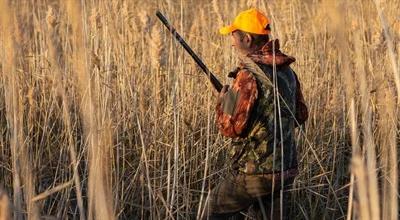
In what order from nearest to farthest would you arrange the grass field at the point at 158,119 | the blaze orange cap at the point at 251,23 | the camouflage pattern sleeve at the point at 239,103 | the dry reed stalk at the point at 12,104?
1. the dry reed stalk at the point at 12,104
2. the camouflage pattern sleeve at the point at 239,103
3. the blaze orange cap at the point at 251,23
4. the grass field at the point at 158,119

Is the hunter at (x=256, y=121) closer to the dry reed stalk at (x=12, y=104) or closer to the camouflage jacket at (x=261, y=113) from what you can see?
the camouflage jacket at (x=261, y=113)

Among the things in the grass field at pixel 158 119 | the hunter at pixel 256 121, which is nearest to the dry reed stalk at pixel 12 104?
the grass field at pixel 158 119

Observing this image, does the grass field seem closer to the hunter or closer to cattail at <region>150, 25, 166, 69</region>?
cattail at <region>150, 25, 166, 69</region>

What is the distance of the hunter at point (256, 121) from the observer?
265cm

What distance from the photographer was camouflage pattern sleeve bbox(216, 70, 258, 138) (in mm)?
2633

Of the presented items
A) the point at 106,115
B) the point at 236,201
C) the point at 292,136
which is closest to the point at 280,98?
the point at 292,136

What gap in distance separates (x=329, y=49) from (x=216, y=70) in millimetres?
661

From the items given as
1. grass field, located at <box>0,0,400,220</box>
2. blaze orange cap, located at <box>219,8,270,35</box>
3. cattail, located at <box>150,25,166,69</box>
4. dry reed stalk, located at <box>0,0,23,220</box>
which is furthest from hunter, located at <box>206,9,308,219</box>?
dry reed stalk, located at <box>0,0,23,220</box>

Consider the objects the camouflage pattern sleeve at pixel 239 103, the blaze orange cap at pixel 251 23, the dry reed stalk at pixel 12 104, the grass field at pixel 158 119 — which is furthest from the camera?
the grass field at pixel 158 119

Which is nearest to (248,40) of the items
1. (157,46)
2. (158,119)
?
(157,46)

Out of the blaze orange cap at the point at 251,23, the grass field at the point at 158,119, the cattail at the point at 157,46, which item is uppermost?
the blaze orange cap at the point at 251,23

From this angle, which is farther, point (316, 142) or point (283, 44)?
point (283, 44)

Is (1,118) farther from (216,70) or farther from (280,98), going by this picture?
(280,98)

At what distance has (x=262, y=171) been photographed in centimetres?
273
